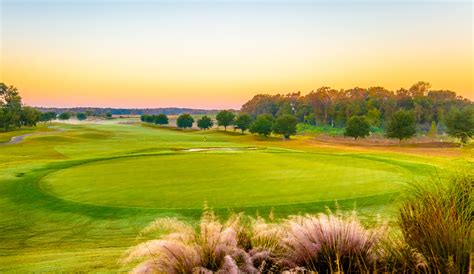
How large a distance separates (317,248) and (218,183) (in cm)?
1181

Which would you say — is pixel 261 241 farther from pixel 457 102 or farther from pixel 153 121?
pixel 153 121

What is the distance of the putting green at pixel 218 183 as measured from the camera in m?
13.1

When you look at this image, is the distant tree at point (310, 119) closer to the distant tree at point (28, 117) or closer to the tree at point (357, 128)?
the tree at point (357, 128)

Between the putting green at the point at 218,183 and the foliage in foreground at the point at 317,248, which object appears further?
the putting green at the point at 218,183

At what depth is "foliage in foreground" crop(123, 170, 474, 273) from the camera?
13.1ft

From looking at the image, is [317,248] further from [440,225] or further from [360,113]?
[360,113]

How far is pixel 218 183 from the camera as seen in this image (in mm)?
16000

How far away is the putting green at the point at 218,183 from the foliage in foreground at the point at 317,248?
25.2 ft

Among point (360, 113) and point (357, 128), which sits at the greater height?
point (360, 113)

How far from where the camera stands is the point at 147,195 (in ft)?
45.5

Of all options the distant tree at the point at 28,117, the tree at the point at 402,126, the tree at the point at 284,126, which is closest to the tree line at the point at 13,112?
the distant tree at the point at 28,117

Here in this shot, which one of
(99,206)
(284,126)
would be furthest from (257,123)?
(99,206)

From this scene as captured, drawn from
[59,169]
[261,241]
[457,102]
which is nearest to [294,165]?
[59,169]

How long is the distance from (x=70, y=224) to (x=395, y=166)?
1779cm
